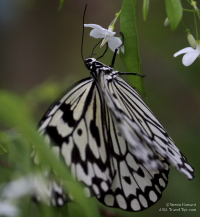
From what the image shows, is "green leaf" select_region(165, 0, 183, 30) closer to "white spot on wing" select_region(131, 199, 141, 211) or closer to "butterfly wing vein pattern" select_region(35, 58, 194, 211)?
"butterfly wing vein pattern" select_region(35, 58, 194, 211)

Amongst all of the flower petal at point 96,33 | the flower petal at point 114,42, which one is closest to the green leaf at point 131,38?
the flower petal at point 114,42

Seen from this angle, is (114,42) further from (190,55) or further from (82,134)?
(82,134)

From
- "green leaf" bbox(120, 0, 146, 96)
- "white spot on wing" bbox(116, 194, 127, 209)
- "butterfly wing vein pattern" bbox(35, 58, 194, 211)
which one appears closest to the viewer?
"green leaf" bbox(120, 0, 146, 96)

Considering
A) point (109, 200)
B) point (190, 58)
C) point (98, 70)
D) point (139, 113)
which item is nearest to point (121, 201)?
point (109, 200)

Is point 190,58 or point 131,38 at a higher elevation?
point 131,38

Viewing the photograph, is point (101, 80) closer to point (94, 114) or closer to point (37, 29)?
point (94, 114)

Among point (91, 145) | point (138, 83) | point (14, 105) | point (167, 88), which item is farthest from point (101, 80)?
point (167, 88)

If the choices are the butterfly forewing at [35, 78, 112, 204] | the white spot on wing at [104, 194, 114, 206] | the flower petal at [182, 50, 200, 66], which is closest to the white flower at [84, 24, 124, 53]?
the butterfly forewing at [35, 78, 112, 204]
